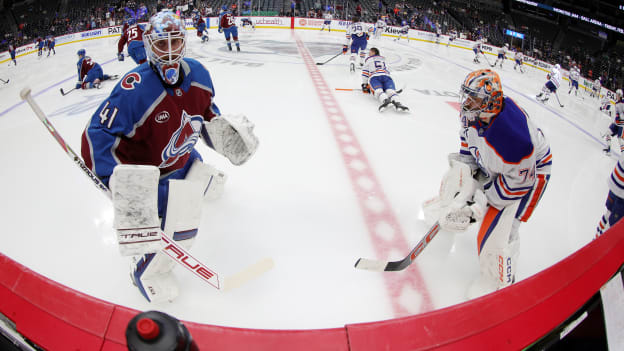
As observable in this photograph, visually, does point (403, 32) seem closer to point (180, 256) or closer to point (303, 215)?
point (303, 215)

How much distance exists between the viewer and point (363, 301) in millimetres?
1770

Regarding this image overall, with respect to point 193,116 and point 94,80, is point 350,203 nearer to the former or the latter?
point 193,116

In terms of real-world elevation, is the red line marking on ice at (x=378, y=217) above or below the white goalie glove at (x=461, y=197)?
below

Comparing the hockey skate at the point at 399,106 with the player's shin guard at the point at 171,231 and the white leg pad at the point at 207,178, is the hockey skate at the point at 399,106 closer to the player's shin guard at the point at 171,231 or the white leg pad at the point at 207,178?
the white leg pad at the point at 207,178

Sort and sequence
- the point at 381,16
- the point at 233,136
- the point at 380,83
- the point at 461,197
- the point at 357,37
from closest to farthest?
1. the point at 461,197
2. the point at 233,136
3. the point at 380,83
4. the point at 357,37
5. the point at 381,16

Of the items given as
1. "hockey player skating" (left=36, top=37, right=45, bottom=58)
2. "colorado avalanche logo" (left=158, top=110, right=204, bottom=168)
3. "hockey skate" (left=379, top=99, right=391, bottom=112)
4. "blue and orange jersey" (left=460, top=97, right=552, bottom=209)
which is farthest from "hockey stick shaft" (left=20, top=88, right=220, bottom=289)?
"hockey player skating" (left=36, top=37, right=45, bottom=58)

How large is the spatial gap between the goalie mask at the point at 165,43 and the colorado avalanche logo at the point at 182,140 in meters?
0.25

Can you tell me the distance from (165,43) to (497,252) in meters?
2.07

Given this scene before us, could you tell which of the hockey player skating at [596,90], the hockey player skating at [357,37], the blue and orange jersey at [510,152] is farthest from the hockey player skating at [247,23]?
the blue and orange jersey at [510,152]

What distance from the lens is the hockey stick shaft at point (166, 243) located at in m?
1.47

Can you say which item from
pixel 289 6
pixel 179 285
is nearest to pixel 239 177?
pixel 179 285

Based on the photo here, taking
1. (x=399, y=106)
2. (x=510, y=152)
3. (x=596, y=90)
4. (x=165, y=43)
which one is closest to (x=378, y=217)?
(x=510, y=152)

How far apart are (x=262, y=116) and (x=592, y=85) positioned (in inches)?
450

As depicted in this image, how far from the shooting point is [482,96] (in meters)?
1.65
